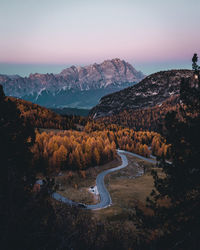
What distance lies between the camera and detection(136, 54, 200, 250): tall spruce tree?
12672 mm

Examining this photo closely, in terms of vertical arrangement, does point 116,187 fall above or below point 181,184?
below

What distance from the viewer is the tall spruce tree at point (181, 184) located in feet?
41.6

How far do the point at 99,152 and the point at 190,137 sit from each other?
3009 inches

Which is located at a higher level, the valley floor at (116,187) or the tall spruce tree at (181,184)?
the tall spruce tree at (181,184)

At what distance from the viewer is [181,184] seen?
13492 mm

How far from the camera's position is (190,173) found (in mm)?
13477

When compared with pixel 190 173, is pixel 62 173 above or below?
below

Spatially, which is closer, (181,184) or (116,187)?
(181,184)

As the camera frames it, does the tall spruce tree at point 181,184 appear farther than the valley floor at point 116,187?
No

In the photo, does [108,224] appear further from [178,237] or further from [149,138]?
[149,138]

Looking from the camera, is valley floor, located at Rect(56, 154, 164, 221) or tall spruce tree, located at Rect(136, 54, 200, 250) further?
valley floor, located at Rect(56, 154, 164, 221)

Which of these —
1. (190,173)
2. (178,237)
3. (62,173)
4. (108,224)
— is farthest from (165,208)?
(62,173)

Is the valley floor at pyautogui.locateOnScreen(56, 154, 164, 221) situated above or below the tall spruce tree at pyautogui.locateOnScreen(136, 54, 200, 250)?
below

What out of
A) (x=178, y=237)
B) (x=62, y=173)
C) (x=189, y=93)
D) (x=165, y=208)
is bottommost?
(x=62, y=173)
